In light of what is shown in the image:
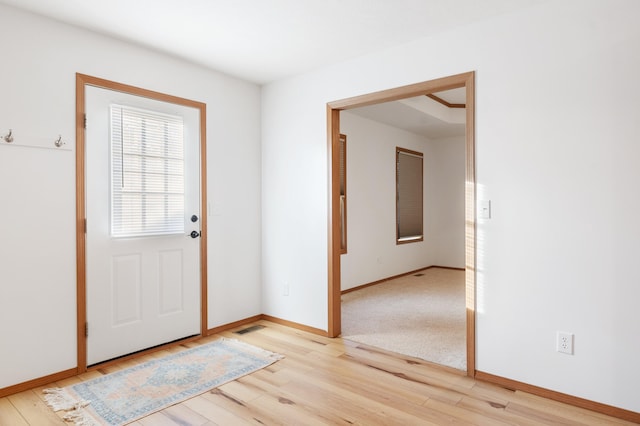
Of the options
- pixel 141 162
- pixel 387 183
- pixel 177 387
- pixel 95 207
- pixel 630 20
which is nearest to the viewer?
pixel 630 20

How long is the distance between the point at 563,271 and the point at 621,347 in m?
0.50

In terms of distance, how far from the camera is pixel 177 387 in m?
2.60

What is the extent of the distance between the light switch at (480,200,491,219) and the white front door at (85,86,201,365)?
2.40 meters

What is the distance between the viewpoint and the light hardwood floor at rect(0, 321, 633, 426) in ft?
7.22

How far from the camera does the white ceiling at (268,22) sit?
2.50m

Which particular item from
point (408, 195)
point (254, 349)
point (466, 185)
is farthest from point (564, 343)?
point (408, 195)

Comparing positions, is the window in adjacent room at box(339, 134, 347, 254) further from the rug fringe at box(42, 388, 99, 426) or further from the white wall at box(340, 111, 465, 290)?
the rug fringe at box(42, 388, 99, 426)

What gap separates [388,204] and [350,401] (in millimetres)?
4211

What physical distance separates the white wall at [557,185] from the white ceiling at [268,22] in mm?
246

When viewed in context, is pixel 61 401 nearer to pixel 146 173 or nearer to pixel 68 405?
pixel 68 405

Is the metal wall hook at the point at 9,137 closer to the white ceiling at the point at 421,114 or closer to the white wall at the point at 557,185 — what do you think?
the white wall at the point at 557,185

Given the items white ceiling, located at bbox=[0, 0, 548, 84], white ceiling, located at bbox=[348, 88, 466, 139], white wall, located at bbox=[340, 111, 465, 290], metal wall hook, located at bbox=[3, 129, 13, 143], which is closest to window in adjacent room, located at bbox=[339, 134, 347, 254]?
white wall, located at bbox=[340, 111, 465, 290]

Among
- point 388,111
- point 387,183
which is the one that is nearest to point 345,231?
point 387,183

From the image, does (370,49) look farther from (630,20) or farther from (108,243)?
(108,243)
